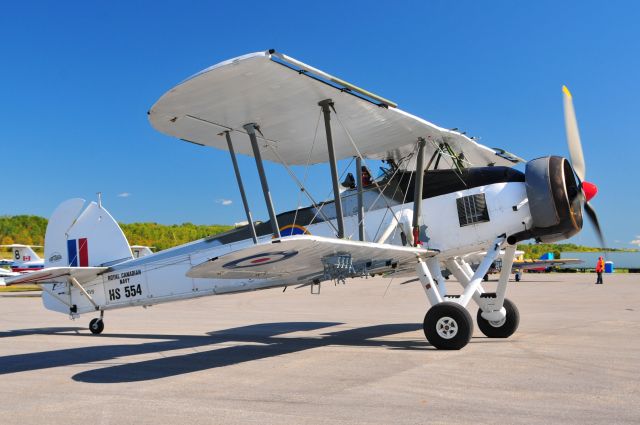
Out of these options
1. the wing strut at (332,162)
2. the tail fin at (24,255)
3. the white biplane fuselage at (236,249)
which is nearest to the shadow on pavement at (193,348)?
the white biplane fuselage at (236,249)

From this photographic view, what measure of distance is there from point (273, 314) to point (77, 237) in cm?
635

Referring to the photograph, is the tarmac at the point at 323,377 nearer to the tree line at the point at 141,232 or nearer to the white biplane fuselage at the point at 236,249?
the white biplane fuselage at the point at 236,249

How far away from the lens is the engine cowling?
7859 millimetres

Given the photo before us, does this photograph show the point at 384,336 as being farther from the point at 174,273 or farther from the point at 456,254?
the point at 174,273

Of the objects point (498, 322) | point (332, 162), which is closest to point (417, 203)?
point (332, 162)

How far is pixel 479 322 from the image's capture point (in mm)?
9359

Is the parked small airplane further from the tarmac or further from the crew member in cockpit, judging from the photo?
the crew member in cockpit

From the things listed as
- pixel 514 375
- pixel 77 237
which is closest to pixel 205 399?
pixel 514 375

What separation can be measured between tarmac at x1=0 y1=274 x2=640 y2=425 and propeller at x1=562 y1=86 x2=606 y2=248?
196cm

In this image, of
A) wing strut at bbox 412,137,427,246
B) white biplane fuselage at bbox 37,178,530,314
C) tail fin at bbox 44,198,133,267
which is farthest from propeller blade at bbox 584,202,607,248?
tail fin at bbox 44,198,133,267

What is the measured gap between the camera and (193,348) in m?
9.01

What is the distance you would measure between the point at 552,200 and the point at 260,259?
13.8ft

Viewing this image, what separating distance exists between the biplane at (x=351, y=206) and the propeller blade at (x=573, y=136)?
0.02 metres

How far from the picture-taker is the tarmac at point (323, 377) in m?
4.39
